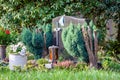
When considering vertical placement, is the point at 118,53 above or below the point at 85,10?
below

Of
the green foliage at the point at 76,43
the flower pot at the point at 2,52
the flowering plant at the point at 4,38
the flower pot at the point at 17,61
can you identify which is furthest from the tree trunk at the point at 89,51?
the flowering plant at the point at 4,38

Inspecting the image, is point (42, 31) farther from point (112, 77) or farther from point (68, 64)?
point (112, 77)

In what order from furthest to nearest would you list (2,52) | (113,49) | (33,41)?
1. (113,49)
2. (2,52)
3. (33,41)

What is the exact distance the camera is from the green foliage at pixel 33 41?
27.0ft

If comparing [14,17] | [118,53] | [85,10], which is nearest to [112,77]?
[118,53]

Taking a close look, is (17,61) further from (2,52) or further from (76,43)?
(2,52)

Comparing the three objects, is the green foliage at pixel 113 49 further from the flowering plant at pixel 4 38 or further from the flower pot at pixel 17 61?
the flower pot at pixel 17 61

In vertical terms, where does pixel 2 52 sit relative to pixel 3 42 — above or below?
below

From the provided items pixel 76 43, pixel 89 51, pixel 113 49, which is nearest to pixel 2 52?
pixel 76 43

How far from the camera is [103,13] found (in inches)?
472

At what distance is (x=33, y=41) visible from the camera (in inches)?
323

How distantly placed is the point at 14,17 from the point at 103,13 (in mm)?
2852

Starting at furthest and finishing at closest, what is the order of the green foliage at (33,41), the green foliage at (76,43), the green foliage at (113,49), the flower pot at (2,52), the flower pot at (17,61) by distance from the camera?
the green foliage at (113,49) < the flower pot at (2,52) < the green foliage at (33,41) < the green foliage at (76,43) < the flower pot at (17,61)

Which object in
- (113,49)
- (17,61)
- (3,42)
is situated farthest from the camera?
(113,49)
